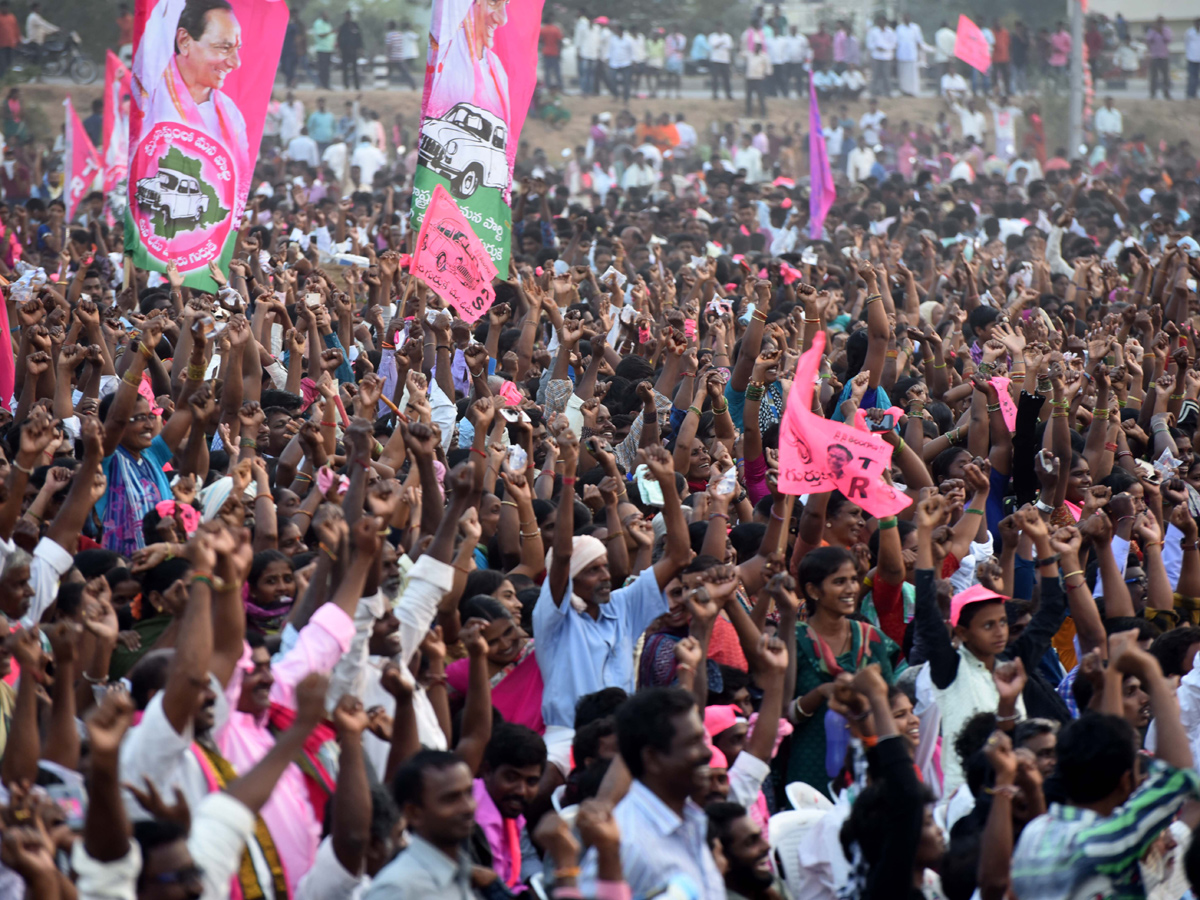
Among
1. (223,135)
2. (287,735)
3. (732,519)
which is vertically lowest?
(732,519)

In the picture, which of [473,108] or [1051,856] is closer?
[1051,856]

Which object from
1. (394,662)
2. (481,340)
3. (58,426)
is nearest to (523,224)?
(481,340)

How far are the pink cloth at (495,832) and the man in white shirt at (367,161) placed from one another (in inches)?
689

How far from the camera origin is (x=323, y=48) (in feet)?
90.0

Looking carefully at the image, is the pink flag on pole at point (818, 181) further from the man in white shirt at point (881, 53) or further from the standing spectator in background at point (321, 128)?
the man in white shirt at point (881, 53)

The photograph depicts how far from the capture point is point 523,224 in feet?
48.1

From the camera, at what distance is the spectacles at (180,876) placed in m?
2.97

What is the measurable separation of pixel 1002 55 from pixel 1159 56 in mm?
3268

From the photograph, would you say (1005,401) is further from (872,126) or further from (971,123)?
(971,123)

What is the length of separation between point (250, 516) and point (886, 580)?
230cm

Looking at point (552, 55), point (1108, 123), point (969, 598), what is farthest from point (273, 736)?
point (1108, 123)

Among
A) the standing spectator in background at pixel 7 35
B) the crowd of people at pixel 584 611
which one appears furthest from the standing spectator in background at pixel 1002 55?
the crowd of people at pixel 584 611

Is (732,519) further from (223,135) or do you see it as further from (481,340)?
(223,135)

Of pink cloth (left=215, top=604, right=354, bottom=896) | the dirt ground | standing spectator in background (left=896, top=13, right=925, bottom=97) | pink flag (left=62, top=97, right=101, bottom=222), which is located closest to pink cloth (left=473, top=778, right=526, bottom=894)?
pink cloth (left=215, top=604, right=354, bottom=896)
